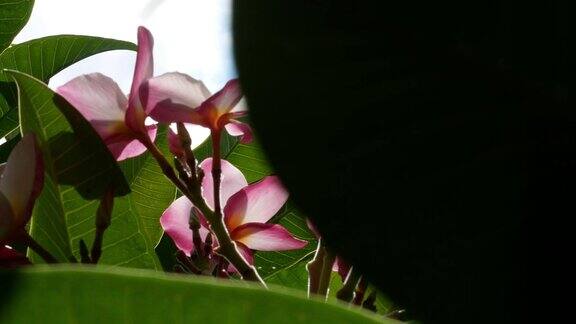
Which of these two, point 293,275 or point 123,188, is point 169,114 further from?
point 293,275

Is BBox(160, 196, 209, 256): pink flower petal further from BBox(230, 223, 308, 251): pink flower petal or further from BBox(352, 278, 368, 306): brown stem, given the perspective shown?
BBox(352, 278, 368, 306): brown stem

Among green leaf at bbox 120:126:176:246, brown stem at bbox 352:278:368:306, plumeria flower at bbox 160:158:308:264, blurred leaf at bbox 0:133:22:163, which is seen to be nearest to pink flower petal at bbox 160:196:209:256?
plumeria flower at bbox 160:158:308:264

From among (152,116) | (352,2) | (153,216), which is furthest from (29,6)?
(352,2)

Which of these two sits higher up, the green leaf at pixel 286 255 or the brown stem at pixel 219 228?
the brown stem at pixel 219 228

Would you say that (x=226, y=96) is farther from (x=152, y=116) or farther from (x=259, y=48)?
(x=259, y=48)

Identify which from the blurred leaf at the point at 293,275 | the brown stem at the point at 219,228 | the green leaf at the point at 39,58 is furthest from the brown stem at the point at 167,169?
the green leaf at the point at 39,58

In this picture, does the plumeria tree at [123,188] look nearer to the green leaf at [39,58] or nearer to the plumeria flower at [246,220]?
the plumeria flower at [246,220]
